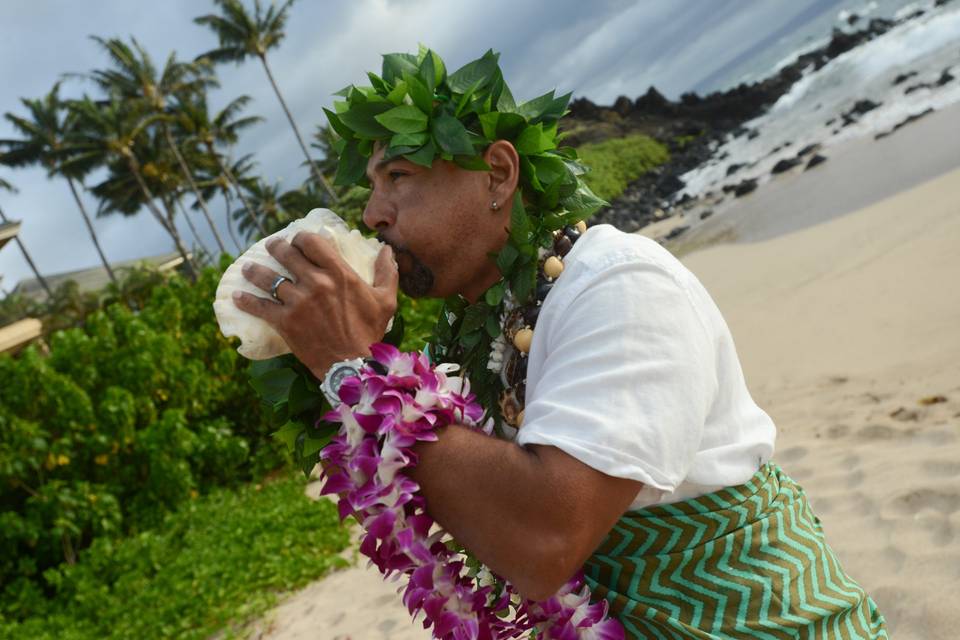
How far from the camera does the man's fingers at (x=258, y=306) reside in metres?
1.63

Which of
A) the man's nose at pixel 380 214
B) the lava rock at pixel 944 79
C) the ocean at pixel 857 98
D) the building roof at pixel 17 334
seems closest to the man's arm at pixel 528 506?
the man's nose at pixel 380 214

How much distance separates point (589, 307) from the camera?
1.55 metres

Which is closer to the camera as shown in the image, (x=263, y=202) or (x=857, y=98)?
(x=857, y=98)

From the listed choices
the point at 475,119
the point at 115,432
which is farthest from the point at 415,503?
the point at 115,432

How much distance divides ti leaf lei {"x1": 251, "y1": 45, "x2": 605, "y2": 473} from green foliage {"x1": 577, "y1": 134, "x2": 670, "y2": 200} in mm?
27384

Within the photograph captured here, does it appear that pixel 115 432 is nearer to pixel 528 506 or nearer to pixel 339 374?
pixel 339 374

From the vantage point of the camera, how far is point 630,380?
4.67 ft

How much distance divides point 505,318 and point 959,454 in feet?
10.6

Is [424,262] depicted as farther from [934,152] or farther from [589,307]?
[934,152]

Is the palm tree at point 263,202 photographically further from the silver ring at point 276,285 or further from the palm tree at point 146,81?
the silver ring at point 276,285

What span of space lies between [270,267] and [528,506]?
79 cm

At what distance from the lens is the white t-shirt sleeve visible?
1.39m

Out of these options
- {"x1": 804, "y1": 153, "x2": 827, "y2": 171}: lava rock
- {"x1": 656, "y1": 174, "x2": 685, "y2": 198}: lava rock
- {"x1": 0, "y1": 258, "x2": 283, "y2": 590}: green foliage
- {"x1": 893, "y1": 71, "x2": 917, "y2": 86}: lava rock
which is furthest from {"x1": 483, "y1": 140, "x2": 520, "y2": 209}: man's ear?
{"x1": 656, "y1": 174, "x2": 685, "y2": 198}: lava rock

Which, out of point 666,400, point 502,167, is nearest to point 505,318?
point 502,167
